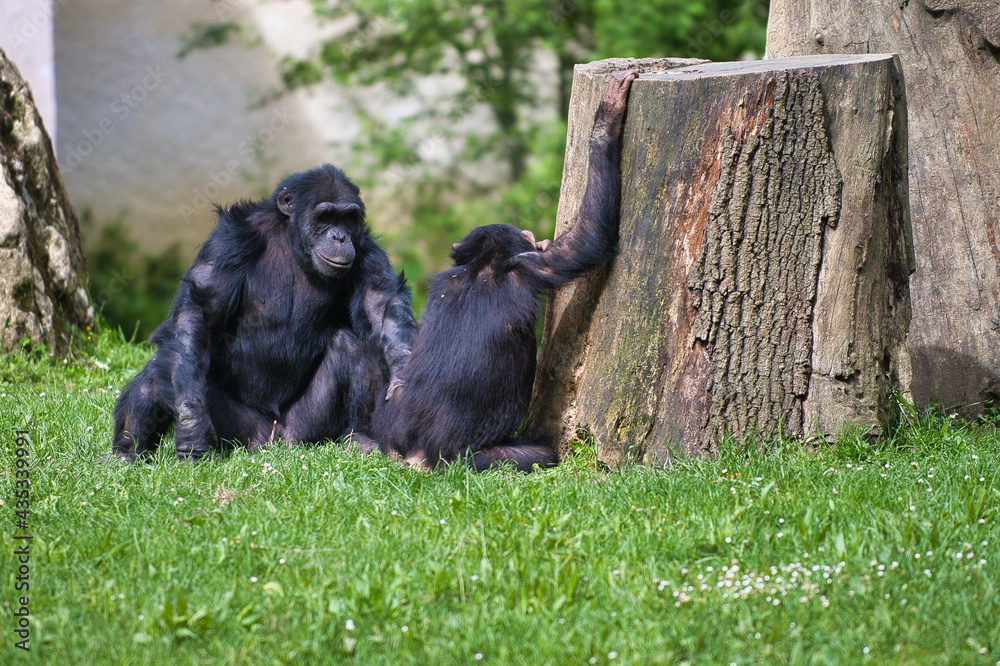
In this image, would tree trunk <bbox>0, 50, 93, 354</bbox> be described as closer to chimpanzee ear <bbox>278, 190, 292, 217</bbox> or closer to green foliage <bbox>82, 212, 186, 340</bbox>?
chimpanzee ear <bbox>278, 190, 292, 217</bbox>

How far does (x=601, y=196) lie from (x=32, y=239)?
4.77m

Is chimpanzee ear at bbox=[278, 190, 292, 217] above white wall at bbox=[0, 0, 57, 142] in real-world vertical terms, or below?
below

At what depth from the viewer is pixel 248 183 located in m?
14.6

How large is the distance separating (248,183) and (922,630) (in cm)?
1335

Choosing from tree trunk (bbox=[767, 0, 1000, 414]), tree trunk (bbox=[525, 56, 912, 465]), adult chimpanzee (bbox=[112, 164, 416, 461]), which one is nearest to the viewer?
tree trunk (bbox=[525, 56, 912, 465])

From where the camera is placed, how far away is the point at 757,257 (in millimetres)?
4160

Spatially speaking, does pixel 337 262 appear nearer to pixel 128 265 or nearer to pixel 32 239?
pixel 32 239

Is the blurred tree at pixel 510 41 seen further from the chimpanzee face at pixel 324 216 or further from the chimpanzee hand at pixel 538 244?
the chimpanzee hand at pixel 538 244

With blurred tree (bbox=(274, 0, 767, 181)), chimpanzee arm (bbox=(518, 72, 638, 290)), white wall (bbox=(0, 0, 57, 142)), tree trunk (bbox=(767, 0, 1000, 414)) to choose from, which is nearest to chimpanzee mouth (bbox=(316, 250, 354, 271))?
chimpanzee arm (bbox=(518, 72, 638, 290))

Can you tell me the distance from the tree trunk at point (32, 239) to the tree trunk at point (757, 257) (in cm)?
442

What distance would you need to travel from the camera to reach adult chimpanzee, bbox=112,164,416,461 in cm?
504

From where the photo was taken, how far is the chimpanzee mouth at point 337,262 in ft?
16.7

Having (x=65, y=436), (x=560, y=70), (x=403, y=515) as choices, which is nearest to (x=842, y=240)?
(x=403, y=515)

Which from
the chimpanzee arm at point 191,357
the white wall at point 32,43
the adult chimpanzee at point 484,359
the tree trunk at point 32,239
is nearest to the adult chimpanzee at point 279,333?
the chimpanzee arm at point 191,357
